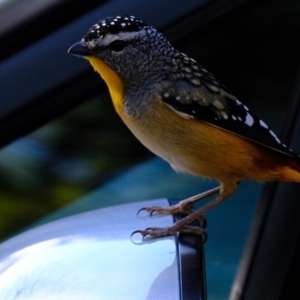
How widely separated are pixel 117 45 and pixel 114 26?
325 mm

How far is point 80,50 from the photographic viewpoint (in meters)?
2.22

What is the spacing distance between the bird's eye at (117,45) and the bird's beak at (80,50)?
30cm

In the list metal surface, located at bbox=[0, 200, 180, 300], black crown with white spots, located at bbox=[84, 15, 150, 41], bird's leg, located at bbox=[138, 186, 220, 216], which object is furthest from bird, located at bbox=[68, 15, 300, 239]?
metal surface, located at bbox=[0, 200, 180, 300]

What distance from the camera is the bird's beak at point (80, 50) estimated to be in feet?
7.01

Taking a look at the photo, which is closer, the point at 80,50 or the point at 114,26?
the point at 80,50

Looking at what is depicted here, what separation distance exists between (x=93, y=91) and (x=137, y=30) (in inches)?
12.9

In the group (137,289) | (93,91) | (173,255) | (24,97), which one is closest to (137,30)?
(93,91)

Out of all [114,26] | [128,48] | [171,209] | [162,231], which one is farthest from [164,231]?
[128,48]

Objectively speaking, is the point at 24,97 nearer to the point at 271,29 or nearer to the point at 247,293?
the point at 247,293

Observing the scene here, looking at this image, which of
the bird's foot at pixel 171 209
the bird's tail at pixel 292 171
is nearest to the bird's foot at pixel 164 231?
the bird's foot at pixel 171 209

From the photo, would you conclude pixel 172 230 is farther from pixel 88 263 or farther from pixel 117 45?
pixel 117 45

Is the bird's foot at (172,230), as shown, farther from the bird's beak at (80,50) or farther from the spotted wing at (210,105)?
the bird's beak at (80,50)

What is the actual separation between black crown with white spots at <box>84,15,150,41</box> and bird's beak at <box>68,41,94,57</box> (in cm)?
3

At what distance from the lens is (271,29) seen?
342 centimetres
